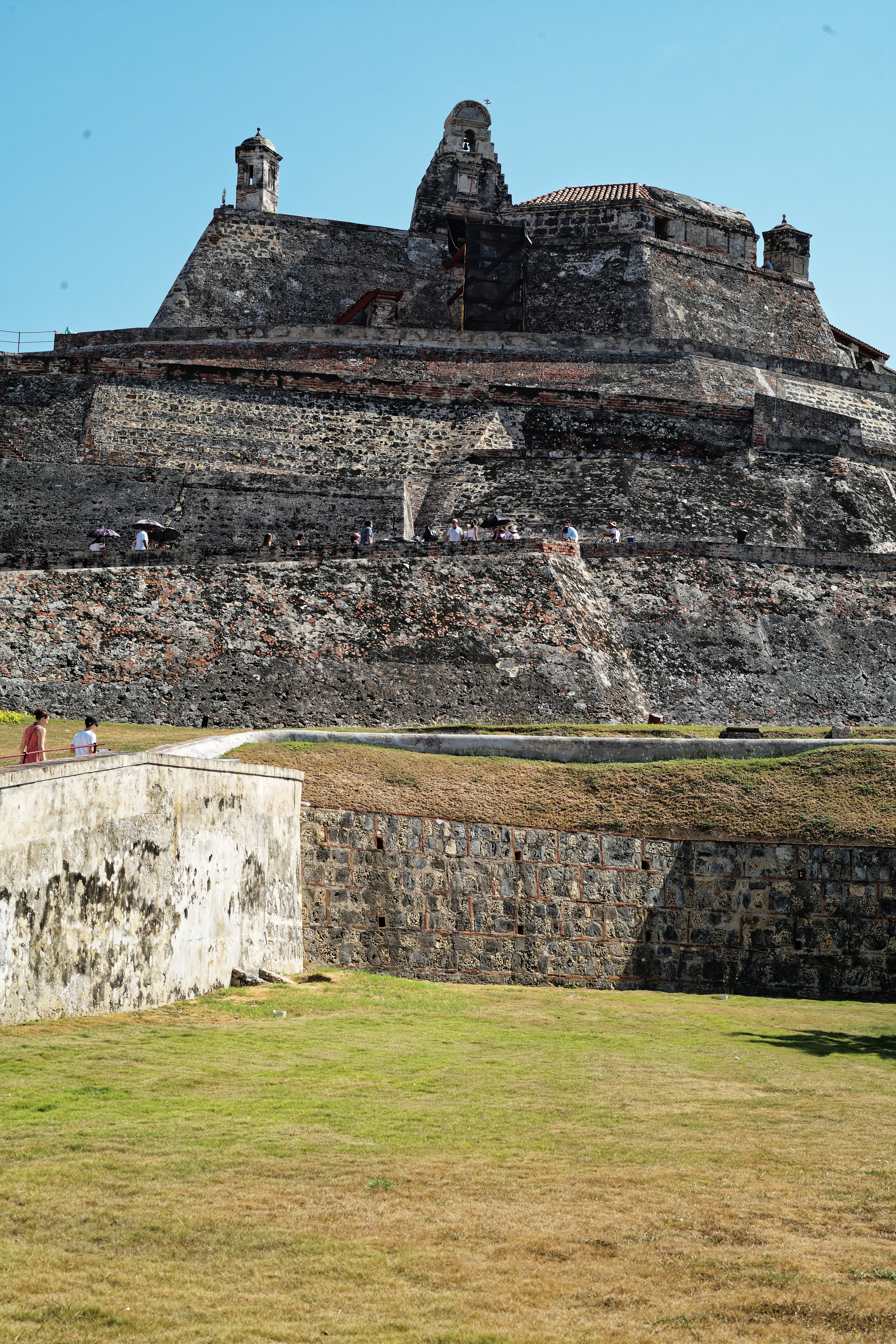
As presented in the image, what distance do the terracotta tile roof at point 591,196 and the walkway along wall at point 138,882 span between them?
29.7 meters

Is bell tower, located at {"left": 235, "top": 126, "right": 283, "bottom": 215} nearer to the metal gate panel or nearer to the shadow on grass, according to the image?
the metal gate panel

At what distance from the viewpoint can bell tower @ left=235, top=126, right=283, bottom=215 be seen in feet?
132

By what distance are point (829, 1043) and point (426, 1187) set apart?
5.78 meters

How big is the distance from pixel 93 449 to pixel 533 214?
17.3 m

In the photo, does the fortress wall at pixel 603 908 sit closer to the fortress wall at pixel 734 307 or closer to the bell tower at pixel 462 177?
the fortress wall at pixel 734 307

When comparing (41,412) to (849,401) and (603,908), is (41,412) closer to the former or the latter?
(603,908)

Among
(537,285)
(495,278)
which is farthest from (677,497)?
(537,285)

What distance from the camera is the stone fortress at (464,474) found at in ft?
64.0

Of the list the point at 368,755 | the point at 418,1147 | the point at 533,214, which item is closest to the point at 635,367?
the point at 533,214

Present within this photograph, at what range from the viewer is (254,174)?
1590 inches

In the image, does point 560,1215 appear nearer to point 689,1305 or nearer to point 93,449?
point 689,1305

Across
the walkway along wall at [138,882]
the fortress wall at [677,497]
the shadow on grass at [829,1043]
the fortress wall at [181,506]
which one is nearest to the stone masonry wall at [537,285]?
Answer: the fortress wall at [677,497]

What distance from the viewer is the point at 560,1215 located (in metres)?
6.05

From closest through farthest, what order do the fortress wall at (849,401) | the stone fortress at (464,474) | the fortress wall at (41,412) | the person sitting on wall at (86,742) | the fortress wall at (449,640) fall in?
the person sitting on wall at (86,742), the fortress wall at (449,640), the stone fortress at (464,474), the fortress wall at (41,412), the fortress wall at (849,401)
